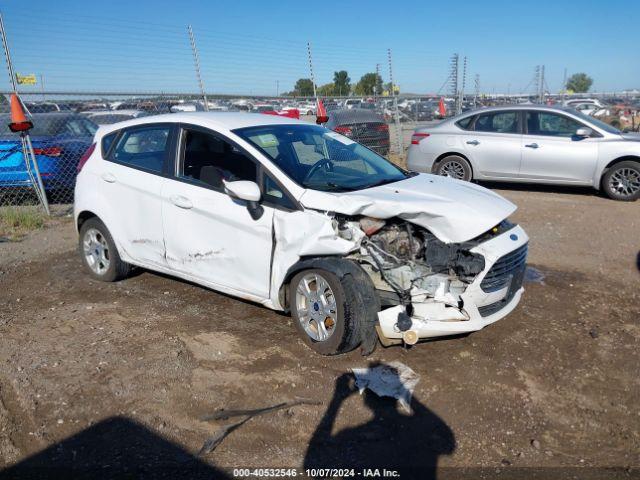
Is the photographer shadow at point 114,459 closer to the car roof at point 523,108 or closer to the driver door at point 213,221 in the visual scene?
the driver door at point 213,221

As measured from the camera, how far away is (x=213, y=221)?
4609mm

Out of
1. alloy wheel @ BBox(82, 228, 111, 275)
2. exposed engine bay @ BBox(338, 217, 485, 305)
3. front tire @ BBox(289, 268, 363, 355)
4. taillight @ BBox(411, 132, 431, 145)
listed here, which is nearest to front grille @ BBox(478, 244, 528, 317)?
exposed engine bay @ BBox(338, 217, 485, 305)

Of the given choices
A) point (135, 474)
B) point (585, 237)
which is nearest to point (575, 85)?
point (585, 237)

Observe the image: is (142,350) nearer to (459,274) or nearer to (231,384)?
(231,384)

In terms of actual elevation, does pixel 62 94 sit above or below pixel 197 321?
above

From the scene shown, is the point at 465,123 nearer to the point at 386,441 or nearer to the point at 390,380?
the point at 390,380

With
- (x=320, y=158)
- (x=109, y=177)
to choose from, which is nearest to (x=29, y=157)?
(x=109, y=177)

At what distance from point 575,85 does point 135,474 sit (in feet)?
315

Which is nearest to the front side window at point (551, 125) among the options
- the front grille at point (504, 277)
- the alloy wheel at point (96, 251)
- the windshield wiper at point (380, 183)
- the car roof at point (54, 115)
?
the windshield wiper at point (380, 183)

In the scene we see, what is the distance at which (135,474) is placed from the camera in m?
2.96

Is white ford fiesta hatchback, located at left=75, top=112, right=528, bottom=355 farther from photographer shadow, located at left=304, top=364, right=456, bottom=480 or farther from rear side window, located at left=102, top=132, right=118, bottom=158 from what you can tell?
photographer shadow, located at left=304, top=364, right=456, bottom=480

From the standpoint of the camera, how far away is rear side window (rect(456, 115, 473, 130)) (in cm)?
1030

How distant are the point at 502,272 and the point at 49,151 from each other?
7.50m

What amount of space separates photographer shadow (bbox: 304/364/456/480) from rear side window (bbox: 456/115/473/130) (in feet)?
25.0
